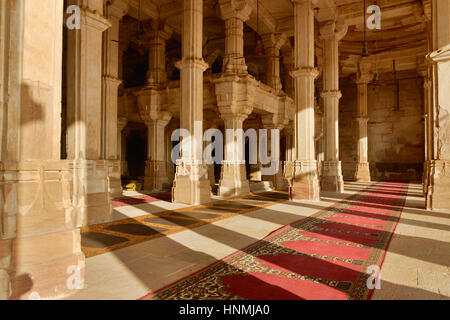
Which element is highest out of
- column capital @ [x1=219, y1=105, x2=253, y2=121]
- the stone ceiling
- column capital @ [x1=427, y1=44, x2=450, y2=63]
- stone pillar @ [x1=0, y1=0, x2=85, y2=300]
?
the stone ceiling

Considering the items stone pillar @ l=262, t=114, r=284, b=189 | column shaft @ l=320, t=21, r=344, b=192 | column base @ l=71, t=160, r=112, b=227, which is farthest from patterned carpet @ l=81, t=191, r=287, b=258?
stone pillar @ l=262, t=114, r=284, b=189

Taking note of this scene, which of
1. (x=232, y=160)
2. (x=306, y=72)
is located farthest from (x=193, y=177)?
(x=306, y=72)

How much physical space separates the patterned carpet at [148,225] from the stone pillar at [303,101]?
1829 mm

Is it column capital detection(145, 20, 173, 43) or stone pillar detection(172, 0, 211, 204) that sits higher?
column capital detection(145, 20, 173, 43)

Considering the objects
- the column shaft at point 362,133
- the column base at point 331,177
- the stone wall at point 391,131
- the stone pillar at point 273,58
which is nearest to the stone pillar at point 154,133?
the stone pillar at point 273,58

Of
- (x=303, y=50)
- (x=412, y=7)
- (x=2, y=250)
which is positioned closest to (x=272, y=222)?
(x=2, y=250)

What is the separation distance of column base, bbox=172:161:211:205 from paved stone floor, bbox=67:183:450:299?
1230mm

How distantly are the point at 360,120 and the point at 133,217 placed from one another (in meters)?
17.6

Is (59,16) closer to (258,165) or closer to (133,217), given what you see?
(133,217)

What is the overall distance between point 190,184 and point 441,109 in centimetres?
714

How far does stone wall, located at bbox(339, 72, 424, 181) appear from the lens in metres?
22.0

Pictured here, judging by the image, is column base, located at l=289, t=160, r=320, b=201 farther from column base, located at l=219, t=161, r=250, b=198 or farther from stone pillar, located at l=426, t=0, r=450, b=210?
stone pillar, located at l=426, t=0, r=450, b=210

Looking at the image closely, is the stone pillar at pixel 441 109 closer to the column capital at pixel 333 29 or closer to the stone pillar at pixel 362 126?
the column capital at pixel 333 29
